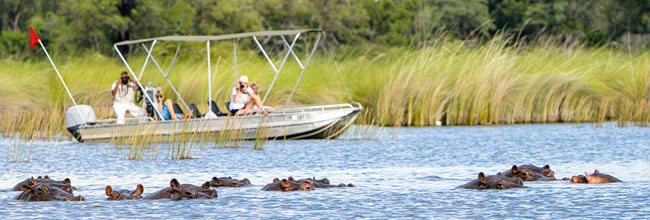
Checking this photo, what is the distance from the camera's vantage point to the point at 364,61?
24.9 metres

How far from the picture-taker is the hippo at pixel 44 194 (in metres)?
9.04

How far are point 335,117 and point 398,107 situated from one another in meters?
4.50

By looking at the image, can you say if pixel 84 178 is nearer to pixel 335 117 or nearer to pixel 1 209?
pixel 1 209

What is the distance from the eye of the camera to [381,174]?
11633mm

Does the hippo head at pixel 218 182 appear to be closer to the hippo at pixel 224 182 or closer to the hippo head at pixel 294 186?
the hippo at pixel 224 182

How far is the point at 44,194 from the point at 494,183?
4.33 metres

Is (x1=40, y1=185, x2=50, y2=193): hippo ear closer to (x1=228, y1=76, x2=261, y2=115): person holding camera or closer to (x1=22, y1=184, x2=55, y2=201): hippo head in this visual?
(x1=22, y1=184, x2=55, y2=201): hippo head

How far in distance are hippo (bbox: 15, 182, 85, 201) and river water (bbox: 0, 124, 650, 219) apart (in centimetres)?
13

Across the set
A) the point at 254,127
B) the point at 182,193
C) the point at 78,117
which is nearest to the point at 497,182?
the point at 182,193

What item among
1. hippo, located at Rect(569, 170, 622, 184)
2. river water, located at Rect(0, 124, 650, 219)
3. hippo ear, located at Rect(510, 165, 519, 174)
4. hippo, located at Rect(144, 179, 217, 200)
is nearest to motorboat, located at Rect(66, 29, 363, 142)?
river water, located at Rect(0, 124, 650, 219)

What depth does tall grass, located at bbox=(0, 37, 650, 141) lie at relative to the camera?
22.1m

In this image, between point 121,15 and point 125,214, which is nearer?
point 125,214

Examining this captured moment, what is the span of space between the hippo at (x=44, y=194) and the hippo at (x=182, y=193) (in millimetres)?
721

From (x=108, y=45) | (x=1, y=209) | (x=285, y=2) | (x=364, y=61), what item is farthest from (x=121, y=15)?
(x=1, y=209)
